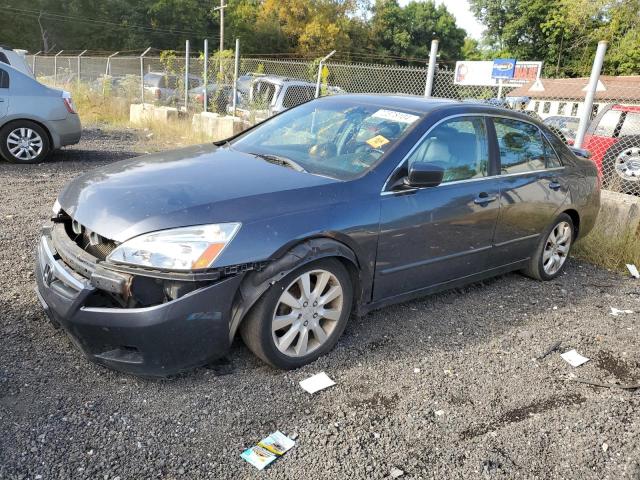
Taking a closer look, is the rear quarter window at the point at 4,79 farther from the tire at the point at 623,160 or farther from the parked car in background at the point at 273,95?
the tire at the point at 623,160

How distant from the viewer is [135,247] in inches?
107

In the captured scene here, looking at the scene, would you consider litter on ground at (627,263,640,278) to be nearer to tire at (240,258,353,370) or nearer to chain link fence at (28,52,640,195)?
chain link fence at (28,52,640,195)

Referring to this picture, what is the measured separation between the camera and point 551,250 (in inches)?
201

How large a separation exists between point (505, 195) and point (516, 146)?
0.53 metres

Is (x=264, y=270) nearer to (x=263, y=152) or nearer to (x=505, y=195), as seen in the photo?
(x=263, y=152)

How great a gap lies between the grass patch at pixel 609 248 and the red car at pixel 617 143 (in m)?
2.53

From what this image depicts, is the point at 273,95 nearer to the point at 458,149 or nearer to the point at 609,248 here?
the point at 609,248

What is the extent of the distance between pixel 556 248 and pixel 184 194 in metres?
3.69

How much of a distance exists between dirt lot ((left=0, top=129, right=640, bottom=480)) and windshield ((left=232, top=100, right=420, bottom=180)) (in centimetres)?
118

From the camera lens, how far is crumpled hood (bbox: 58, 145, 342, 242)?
2.83 m

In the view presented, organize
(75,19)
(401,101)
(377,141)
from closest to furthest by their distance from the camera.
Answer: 1. (377,141)
2. (401,101)
3. (75,19)

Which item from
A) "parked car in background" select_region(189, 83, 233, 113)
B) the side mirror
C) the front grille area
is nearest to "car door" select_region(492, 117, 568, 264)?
the side mirror

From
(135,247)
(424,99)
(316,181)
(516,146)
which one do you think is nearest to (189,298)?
(135,247)

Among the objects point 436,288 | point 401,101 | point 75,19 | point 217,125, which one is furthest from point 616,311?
point 75,19
